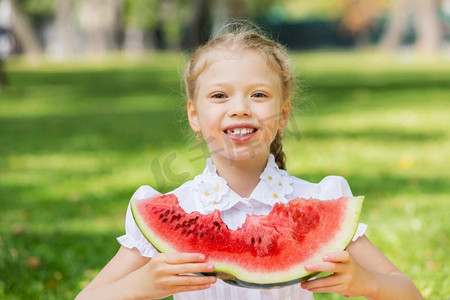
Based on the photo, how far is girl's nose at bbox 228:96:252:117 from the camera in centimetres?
223

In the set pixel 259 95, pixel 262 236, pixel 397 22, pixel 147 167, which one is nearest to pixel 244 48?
pixel 259 95

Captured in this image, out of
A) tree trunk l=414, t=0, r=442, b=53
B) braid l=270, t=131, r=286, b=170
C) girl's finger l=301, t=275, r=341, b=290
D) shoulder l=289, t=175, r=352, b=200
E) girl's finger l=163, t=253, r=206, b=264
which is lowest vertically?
girl's finger l=301, t=275, r=341, b=290

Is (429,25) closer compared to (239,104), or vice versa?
(239,104)

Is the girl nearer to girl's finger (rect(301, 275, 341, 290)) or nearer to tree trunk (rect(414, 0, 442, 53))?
girl's finger (rect(301, 275, 341, 290))

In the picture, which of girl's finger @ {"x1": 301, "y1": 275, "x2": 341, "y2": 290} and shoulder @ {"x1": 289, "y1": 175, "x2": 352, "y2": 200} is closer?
girl's finger @ {"x1": 301, "y1": 275, "x2": 341, "y2": 290}

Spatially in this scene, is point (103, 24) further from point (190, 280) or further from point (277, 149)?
point (190, 280)

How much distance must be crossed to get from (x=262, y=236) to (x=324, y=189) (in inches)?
14.5

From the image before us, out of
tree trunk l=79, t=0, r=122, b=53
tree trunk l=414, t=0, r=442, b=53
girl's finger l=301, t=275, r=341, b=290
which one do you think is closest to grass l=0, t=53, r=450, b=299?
girl's finger l=301, t=275, r=341, b=290

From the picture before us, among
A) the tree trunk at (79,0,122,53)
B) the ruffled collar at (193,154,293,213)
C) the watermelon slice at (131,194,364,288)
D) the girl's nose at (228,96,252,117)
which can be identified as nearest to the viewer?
the watermelon slice at (131,194,364,288)

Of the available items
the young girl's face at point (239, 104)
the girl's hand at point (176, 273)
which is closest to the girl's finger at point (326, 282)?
the girl's hand at point (176, 273)

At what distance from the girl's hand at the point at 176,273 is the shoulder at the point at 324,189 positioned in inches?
21.4

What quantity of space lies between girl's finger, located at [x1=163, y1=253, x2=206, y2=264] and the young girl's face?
442 millimetres

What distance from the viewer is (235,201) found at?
2326 millimetres

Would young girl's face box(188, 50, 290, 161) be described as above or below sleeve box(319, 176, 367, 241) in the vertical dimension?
above
